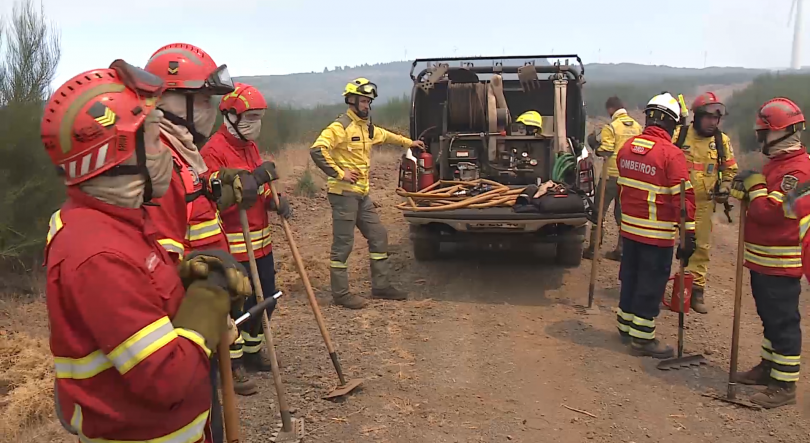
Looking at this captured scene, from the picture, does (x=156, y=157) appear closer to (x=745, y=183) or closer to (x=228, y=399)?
(x=228, y=399)

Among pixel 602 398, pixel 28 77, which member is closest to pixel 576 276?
pixel 602 398

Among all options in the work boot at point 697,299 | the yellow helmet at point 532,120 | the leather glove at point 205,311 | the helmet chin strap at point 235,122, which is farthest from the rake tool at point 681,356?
the leather glove at point 205,311

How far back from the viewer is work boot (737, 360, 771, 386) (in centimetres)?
457

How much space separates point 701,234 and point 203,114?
5.26 m

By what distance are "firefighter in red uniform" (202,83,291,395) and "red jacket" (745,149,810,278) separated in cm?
337

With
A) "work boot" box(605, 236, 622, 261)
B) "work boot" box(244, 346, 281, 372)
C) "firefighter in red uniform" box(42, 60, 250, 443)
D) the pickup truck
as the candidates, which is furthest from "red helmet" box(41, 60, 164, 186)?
"work boot" box(605, 236, 622, 261)

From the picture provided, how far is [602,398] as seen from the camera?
4.38 metres

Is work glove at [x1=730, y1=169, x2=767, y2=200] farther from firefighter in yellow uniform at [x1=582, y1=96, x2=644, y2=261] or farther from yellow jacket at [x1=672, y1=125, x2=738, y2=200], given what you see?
Result: firefighter in yellow uniform at [x1=582, y1=96, x2=644, y2=261]

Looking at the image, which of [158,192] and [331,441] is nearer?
[158,192]

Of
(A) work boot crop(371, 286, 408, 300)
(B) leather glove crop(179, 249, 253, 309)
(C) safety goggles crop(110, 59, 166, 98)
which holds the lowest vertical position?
(A) work boot crop(371, 286, 408, 300)

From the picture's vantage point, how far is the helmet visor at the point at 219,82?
333 centimetres

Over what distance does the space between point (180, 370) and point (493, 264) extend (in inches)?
249

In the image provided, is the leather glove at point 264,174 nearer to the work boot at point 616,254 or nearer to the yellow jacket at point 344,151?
the yellow jacket at point 344,151

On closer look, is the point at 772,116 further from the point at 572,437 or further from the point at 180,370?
the point at 180,370
